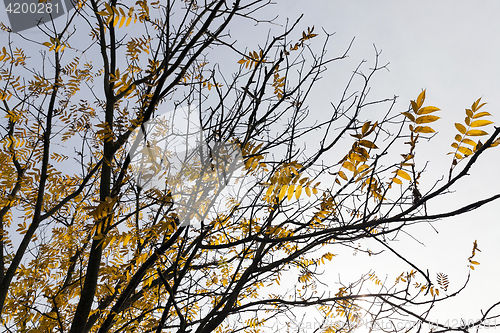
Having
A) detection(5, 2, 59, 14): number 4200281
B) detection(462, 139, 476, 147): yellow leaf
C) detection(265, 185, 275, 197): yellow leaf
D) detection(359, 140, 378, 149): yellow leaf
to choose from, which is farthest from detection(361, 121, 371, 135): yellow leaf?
detection(5, 2, 59, 14): number 4200281

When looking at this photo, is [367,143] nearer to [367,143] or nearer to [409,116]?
[367,143]

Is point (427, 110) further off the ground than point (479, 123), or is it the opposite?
point (427, 110)

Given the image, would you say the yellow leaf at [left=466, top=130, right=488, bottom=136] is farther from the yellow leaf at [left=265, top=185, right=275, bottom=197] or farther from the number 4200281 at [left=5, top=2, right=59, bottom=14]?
the number 4200281 at [left=5, top=2, right=59, bottom=14]

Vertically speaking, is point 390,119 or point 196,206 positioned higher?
point 390,119

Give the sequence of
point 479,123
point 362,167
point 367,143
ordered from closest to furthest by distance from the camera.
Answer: point 479,123 → point 367,143 → point 362,167

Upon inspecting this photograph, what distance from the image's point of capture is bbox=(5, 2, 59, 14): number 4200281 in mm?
3906

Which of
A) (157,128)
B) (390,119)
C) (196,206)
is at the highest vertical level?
(157,128)

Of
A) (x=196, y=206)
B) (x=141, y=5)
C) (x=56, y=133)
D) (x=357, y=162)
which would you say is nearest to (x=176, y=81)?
(x=141, y=5)

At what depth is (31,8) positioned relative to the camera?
13.2 ft

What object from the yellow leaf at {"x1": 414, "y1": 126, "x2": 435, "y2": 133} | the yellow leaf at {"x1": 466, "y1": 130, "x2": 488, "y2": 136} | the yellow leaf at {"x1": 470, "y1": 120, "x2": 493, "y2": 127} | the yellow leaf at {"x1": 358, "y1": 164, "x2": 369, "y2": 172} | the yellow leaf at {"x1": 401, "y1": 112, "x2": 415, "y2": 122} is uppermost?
the yellow leaf at {"x1": 401, "y1": 112, "x2": 415, "y2": 122}

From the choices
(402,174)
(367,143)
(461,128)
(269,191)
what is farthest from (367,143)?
(269,191)

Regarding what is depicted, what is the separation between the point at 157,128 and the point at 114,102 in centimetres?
74

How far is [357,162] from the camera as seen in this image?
1522 mm

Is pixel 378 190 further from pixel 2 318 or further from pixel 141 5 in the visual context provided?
pixel 2 318
